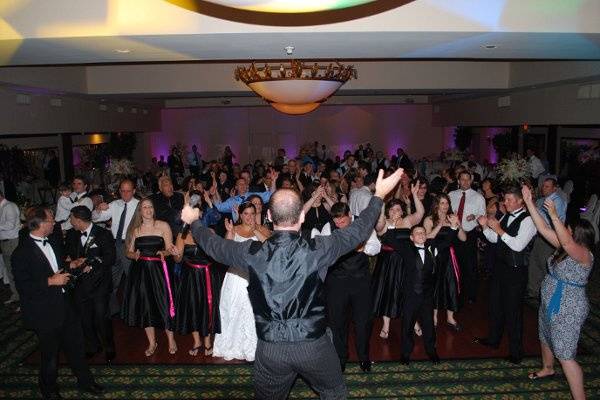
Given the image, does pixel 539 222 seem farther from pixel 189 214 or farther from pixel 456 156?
pixel 456 156

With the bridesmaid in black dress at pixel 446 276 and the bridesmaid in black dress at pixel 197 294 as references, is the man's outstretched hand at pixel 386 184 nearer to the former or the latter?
the bridesmaid in black dress at pixel 446 276

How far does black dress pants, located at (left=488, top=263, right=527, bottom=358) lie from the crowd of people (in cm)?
1

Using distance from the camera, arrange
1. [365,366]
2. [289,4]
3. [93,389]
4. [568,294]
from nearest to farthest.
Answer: [289,4] < [568,294] < [93,389] < [365,366]

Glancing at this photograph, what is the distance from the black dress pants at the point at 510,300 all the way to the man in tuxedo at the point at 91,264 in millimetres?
3337

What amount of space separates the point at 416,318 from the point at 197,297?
6.38 ft

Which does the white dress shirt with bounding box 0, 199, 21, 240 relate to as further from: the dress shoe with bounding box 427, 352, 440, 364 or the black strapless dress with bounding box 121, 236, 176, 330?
the dress shoe with bounding box 427, 352, 440, 364

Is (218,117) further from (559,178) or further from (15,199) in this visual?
(559,178)

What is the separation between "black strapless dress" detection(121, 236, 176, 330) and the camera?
4.45 m

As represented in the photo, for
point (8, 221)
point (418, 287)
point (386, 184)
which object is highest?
point (386, 184)

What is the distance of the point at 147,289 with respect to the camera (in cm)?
450

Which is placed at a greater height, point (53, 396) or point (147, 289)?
point (147, 289)

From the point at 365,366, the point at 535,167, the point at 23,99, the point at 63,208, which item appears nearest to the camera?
the point at 365,366

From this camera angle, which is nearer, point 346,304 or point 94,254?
point 346,304

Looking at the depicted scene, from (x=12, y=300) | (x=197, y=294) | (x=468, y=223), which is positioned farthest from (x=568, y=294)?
(x=12, y=300)
